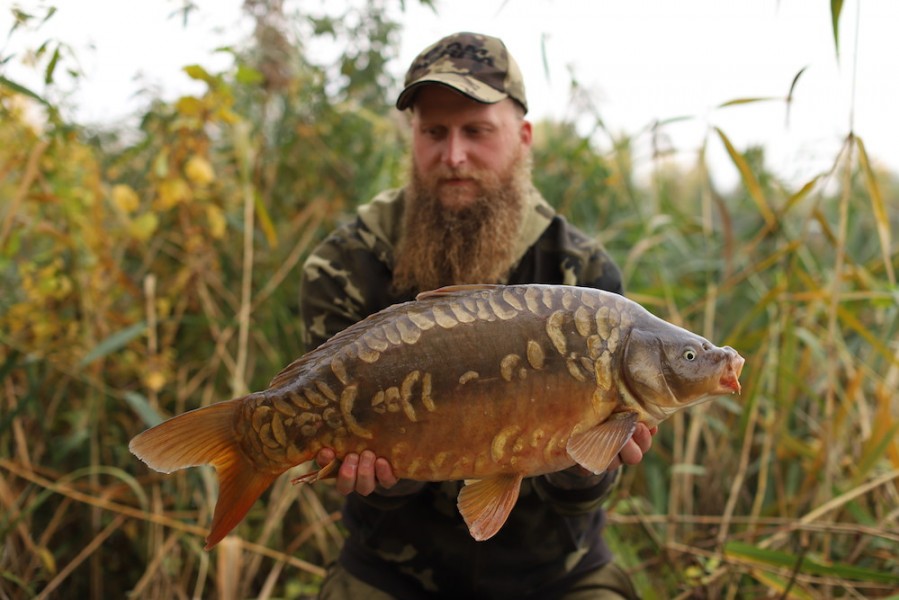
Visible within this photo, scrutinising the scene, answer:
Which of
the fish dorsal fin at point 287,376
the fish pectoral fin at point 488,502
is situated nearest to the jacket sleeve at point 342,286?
the fish dorsal fin at point 287,376

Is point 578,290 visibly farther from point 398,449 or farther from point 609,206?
point 609,206

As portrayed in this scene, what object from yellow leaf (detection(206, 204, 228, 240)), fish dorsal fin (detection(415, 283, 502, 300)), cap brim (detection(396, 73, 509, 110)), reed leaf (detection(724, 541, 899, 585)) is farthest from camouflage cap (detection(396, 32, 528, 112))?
reed leaf (detection(724, 541, 899, 585))

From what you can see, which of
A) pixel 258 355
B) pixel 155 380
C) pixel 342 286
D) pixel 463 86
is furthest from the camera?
pixel 258 355

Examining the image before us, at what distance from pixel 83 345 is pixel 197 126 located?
738 mm

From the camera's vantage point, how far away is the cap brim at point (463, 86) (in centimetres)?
158

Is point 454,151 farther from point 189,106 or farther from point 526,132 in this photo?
point 189,106

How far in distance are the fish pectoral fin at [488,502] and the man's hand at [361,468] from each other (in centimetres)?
12

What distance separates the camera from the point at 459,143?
1.65m

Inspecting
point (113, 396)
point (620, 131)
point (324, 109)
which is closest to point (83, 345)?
point (113, 396)

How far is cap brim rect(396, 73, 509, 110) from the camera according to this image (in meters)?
1.58

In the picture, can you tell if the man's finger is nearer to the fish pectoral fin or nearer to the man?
the fish pectoral fin

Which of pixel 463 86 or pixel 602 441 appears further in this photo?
pixel 463 86

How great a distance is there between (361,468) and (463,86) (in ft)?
2.67

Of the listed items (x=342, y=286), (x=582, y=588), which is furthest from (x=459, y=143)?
(x=582, y=588)
